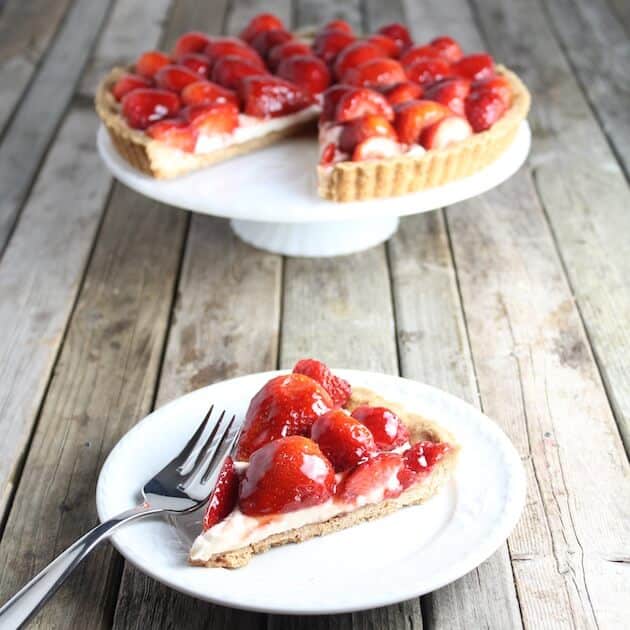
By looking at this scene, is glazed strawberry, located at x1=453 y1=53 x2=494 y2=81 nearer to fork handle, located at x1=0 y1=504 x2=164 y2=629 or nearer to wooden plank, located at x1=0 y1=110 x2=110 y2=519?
wooden plank, located at x1=0 y1=110 x2=110 y2=519

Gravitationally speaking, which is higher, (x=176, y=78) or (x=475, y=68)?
(x=176, y=78)

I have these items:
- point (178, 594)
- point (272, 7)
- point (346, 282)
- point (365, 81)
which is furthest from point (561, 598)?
point (272, 7)

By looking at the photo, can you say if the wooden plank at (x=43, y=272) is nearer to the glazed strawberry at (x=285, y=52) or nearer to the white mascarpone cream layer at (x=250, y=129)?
the white mascarpone cream layer at (x=250, y=129)

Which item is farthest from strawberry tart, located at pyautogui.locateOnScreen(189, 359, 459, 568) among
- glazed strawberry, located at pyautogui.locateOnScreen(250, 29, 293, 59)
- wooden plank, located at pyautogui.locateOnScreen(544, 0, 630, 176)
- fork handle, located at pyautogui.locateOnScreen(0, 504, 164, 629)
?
wooden plank, located at pyautogui.locateOnScreen(544, 0, 630, 176)

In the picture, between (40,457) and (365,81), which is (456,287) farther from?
(40,457)

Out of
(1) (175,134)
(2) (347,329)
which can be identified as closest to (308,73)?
(1) (175,134)

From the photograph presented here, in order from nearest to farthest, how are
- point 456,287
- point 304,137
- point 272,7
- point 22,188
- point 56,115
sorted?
point 456,287, point 304,137, point 22,188, point 56,115, point 272,7

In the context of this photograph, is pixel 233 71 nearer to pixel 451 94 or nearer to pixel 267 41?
pixel 267 41
